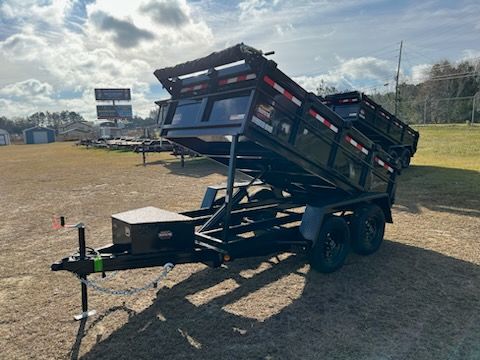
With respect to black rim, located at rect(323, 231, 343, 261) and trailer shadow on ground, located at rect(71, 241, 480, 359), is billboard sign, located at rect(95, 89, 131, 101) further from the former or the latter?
black rim, located at rect(323, 231, 343, 261)

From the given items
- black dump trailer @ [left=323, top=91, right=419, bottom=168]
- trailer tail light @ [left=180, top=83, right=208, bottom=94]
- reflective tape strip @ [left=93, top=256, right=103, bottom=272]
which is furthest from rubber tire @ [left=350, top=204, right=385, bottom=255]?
black dump trailer @ [left=323, top=91, right=419, bottom=168]

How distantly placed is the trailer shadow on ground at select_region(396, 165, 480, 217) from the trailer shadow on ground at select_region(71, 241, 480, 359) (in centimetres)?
353

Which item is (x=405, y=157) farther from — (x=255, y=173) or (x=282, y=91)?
(x=282, y=91)

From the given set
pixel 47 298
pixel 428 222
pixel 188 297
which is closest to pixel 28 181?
pixel 47 298

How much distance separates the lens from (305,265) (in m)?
5.37

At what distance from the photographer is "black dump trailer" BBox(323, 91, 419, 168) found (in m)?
11.8

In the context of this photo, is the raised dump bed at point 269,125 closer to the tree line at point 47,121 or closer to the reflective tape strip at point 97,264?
the reflective tape strip at point 97,264

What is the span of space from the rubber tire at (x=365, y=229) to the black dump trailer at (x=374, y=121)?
568 cm

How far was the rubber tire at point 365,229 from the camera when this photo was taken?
554cm

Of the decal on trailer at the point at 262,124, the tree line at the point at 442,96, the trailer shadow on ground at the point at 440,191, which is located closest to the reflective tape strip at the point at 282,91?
the decal on trailer at the point at 262,124

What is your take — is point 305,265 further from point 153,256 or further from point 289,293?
point 153,256

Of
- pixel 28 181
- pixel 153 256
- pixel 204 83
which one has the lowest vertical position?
pixel 28 181

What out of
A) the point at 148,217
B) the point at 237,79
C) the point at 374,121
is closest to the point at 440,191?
the point at 374,121

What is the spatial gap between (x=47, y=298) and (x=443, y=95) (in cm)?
5938
